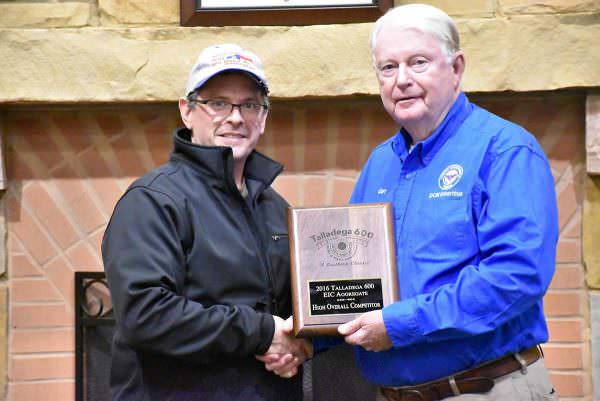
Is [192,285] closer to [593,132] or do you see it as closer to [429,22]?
[429,22]

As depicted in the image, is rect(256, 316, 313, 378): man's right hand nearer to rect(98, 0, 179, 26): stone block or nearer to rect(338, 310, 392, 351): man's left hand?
rect(338, 310, 392, 351): man's left hand

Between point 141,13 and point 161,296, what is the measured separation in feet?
3.41

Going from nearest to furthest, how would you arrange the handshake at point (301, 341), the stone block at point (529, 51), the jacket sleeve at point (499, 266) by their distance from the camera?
1. the jacket sleeve at point (499, 266)
2. the handshake at point (301, 341)
3. the stone block at point (529, 51)

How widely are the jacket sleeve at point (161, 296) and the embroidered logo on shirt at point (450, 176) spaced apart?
46cm

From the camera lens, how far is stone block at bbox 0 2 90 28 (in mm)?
2189

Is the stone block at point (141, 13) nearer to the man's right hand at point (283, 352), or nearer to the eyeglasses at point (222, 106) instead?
the eyeglasses at point (222, 106)

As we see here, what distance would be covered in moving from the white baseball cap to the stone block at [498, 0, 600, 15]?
0.91 metres

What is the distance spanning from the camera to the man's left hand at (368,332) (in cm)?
151

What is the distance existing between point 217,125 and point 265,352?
1.63 feet

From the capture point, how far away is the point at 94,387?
2318 millimetres

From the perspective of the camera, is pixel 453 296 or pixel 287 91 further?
pixel 287 91

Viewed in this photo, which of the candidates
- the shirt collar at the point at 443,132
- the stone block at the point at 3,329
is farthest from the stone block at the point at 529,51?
the stone block at the point at 3,329

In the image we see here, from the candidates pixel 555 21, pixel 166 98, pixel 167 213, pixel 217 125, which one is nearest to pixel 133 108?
pixel 166 98

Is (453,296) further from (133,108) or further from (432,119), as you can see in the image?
(133,108)
